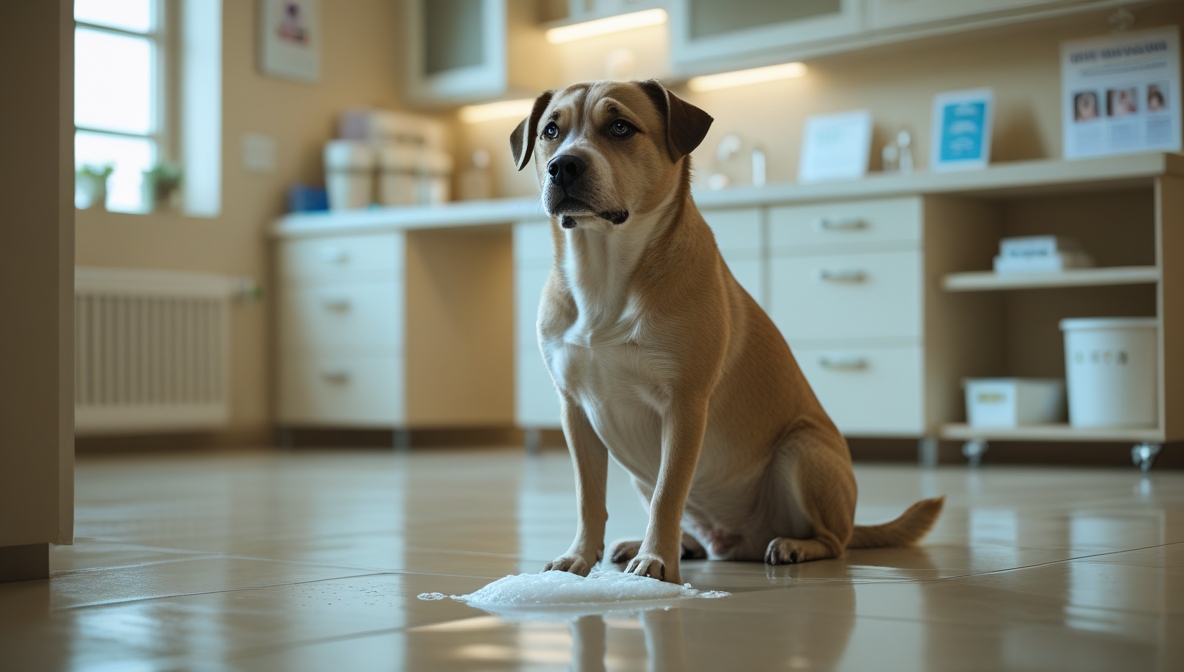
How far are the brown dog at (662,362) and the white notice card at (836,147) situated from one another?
2.93m

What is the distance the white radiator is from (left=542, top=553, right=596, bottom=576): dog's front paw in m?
3.62

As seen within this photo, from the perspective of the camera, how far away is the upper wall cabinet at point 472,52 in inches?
219

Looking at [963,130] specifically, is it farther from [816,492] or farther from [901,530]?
[816,492]

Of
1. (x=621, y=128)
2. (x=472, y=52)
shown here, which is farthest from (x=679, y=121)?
(x=472, y=52)

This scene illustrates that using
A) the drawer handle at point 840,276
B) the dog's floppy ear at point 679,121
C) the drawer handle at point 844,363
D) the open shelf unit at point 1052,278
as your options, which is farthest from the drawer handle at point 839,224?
the dog's floppy ear at point 679,121

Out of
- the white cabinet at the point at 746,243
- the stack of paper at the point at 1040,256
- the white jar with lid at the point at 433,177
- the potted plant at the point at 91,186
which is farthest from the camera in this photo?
the white jar with lid at the point at 433,177

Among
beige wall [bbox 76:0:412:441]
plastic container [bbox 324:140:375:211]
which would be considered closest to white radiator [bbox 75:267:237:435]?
beige wall [bbox 76:0:412:441]

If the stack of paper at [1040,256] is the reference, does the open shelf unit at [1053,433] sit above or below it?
below

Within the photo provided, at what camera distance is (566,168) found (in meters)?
1.69

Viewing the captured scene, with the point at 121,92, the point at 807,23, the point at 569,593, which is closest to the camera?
the point at 569,593

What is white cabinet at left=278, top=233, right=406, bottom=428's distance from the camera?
5234 mm

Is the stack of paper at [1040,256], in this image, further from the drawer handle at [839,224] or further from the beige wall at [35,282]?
the beige wall at [35,282]

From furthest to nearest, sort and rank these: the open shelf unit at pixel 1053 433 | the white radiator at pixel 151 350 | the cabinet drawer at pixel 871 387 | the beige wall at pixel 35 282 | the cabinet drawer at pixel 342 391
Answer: the cabinet drawer at pixel 342 391 < the white radiator at pixel 151 350 < the cabinet drawer at pixel 871 387 < the open shelf unit at pixel 1053 433 < the beige wall at pixel 35 282

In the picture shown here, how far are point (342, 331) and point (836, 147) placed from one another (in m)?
2.26
